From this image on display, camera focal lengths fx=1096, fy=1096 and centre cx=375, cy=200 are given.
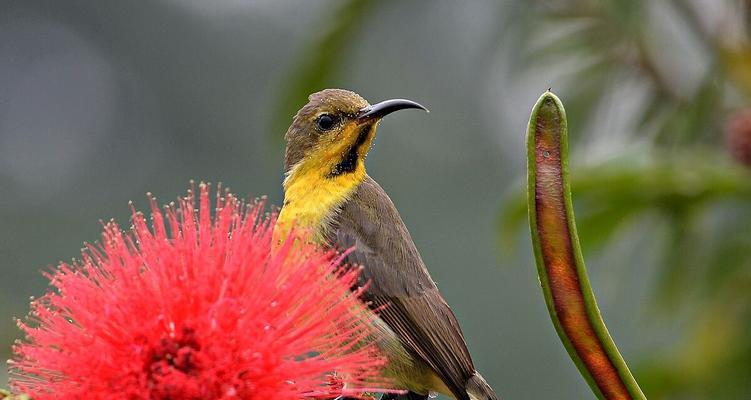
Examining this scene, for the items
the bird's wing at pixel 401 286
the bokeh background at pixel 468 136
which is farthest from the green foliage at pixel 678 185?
the bird's wing at pixel 401 286

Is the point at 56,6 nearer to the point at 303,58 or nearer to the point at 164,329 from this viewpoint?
the point at 303,58

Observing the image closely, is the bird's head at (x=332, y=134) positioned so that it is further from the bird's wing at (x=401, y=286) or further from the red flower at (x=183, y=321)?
the red flower at (x=183, y=321)

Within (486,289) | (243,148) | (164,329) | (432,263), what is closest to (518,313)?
(486,289)

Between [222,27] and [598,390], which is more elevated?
[222,27]

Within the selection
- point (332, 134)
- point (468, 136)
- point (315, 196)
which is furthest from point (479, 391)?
point (468, 136)

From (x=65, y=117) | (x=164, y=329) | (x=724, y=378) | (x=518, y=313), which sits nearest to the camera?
(x=164, y=329)

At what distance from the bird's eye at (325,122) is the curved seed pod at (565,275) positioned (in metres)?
1.63

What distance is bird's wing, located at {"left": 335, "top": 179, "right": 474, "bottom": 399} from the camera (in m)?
3.16

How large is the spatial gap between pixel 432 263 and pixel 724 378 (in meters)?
8.34

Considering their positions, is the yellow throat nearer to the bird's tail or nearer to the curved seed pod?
the bird's tail

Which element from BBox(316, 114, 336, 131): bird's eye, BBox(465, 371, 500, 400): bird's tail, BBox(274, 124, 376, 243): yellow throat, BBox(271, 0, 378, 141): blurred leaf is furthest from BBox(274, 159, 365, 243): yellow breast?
BBox(271, 0, 378, 141): blurred leaf

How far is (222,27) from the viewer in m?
16.4

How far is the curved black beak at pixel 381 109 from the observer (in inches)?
121

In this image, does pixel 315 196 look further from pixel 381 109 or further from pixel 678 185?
pixel 678 185
